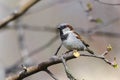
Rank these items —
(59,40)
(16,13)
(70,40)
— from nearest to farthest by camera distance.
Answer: (70,40)
(16,13)
(59,40)

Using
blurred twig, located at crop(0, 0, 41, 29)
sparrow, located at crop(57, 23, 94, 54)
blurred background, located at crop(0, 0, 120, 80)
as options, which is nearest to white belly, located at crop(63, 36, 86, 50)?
sparrow, located at crop(57, 23, 94, 54)

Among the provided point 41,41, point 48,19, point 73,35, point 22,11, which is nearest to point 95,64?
point 41,41

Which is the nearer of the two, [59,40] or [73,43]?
[73,43]

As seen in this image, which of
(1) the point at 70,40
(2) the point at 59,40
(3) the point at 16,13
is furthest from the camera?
(2) the point at 59,40

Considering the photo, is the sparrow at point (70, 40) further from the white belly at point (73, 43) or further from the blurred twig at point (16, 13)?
the blurred twig at point (16, 13)

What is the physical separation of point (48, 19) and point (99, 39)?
1532 mm

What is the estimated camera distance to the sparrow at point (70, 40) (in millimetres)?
1647

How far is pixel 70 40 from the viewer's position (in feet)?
5.39

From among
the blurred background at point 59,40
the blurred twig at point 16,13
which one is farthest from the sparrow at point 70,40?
the blurred background at point 59,40

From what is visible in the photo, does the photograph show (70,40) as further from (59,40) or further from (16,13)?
(59,40)

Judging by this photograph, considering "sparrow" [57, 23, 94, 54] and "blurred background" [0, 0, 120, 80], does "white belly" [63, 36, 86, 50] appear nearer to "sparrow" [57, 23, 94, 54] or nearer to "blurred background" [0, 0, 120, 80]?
"sparrow" [57, 23, 94, 54]

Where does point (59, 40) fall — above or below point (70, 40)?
below

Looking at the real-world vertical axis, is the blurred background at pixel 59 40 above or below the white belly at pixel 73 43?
below

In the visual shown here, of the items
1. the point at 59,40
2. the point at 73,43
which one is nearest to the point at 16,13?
the point at 73,43
